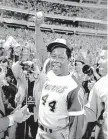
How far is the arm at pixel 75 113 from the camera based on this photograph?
112 cm

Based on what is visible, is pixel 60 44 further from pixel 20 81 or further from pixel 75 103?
pixel 20 81

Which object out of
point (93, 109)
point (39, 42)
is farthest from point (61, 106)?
point (39, 42)

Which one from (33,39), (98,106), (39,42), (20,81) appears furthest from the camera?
(33,39)

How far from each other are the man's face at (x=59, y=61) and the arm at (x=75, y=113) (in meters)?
0.14

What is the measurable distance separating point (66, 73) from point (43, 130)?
0.31 m

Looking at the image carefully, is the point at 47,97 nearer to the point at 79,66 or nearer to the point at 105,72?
the point at 105,72

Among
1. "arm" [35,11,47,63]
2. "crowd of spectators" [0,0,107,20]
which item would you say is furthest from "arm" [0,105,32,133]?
"crowd of spectators" [0,0,107,20]

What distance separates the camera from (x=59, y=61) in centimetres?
122

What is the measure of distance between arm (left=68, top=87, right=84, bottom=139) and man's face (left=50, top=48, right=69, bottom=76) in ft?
0.45

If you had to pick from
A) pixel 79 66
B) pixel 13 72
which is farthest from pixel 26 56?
pixel 13 72

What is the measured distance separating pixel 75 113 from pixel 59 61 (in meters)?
0.28

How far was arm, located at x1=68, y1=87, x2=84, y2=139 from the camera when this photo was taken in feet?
3.68

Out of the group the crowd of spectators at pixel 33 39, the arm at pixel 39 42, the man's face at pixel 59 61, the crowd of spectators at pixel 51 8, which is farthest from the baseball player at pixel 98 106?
the crowd of spectators at pixel 51 8

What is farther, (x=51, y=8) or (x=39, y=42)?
(x=51, y=8)
